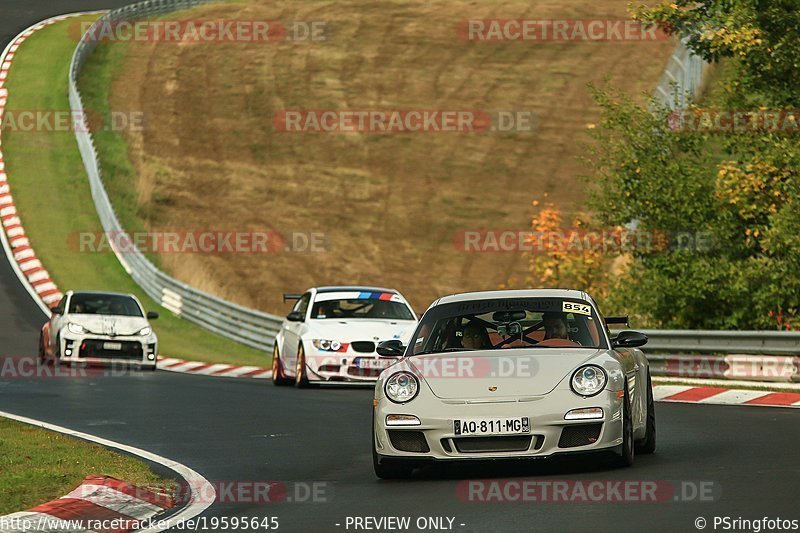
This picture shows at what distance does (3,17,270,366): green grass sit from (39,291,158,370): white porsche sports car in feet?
10.6

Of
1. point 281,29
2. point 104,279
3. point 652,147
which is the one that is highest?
point 281,29

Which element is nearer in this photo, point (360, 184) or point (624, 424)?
point (624, 424)

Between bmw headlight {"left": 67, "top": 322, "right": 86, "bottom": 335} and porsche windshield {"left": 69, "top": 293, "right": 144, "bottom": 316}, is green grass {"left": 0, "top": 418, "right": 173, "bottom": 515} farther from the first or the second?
porsche windshield {"left": 69, "top": 293, "right": 144, "bottom": 316}

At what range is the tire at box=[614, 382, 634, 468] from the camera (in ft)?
37.8

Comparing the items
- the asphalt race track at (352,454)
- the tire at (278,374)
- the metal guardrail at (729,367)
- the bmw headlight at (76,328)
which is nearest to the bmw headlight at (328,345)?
the asphalt race track at (352,454)

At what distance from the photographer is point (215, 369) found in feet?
92.1

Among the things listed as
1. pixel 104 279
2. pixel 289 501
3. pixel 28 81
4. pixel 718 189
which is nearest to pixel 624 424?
pixel 289 501

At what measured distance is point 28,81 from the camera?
5488 cm

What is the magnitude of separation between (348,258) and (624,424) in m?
29.7

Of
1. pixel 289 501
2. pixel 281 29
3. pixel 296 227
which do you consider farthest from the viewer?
pixel 281 29

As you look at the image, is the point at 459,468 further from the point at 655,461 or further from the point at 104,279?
the point at 104,279

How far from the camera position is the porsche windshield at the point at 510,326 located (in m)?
12.4

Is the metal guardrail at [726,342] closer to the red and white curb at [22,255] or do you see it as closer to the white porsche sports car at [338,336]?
the white porsche sports car at [338,336]

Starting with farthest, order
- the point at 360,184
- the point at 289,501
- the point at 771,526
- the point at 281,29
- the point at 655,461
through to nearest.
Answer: the point at 281,29 < the point at 360,184 < the point at 655,461 < the point at 289,501 < the point at 771,526
